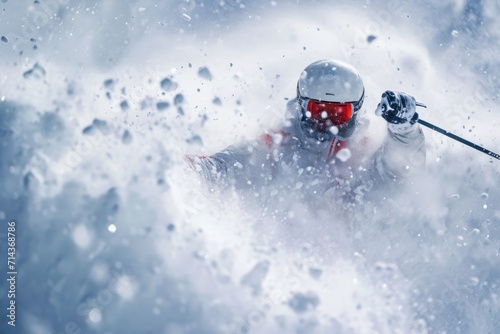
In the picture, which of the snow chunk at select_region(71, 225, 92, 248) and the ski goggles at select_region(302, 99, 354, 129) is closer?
the snow chunk at select_region(71, 225, 92, 248)

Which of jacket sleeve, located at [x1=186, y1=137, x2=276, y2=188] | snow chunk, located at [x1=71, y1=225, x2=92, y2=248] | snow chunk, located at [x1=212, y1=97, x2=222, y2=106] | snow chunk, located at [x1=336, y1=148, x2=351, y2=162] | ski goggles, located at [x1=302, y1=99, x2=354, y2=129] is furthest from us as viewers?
snow chunk, located at [x1=212, y1=97, x2=222, y2=106]

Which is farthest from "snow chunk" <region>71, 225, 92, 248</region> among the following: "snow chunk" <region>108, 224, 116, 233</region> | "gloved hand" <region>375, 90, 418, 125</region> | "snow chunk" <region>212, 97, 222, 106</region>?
"gloved hand" <region>375, 90, 418, 125</region>

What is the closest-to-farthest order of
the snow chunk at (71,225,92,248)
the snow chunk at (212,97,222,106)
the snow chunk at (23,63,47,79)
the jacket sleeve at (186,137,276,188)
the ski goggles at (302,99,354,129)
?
the snow chunk at (71,225,92,248)
the ski goggles at (302,99,354,129)
the jacket sleeve at (186,137,276,188)
the snow chunk at (23,63,47,79)
the snow chunk at (212,97,222,106)

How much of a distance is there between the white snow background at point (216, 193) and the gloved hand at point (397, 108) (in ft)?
3.20

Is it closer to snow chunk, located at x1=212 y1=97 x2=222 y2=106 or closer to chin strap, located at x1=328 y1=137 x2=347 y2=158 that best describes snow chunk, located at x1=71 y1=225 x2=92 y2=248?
chin strap, located at x1=328 y1=137 x2=347 y2=158

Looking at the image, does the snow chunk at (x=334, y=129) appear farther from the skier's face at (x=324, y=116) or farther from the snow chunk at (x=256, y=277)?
the snow chunk at (x=256, y=277)

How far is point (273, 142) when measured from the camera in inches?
196

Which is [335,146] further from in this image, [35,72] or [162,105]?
[35,72]

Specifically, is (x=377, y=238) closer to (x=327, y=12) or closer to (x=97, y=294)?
(x=97, y=294)

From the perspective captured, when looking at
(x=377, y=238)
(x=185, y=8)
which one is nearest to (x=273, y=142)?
(x=377, y=238)

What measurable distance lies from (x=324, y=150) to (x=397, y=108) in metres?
0.78

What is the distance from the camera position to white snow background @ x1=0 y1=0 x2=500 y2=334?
4234 mm

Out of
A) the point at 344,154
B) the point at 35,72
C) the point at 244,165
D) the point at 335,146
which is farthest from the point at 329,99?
the point at 35,72

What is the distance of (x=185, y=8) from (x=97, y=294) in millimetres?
3925
